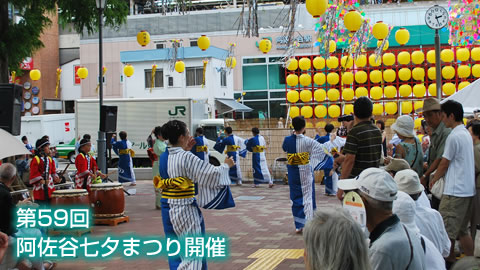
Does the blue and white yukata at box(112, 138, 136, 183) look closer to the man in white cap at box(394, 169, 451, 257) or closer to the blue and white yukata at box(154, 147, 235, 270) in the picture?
the blue and white yukata at box(154, 147, 235, 270)

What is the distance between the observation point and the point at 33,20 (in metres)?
12.3

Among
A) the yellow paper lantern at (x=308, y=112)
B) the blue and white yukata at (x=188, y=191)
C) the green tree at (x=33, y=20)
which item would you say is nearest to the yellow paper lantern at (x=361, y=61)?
the yellow paper lantern at (x=308, y=112)

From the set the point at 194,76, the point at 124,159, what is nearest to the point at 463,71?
the point at 124,159

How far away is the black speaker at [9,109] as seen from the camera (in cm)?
712

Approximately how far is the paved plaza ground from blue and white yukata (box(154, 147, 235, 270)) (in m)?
1.66

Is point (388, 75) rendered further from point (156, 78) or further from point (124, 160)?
point (156, 78)

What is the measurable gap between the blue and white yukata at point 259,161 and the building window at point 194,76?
64.9ft

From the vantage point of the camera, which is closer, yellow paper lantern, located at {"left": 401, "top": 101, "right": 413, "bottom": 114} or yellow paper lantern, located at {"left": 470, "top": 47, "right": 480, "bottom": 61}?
yellow paper lantern, located at {"left": 470, "top": 47, "right": 480, "bottom": 61}

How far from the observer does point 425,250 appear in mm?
3145

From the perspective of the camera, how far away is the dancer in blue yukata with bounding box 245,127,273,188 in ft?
56.5

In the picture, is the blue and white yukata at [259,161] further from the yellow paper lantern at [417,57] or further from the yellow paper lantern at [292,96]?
the yellow paper lantern at [417,57]

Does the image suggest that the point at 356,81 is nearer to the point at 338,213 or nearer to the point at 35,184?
the point at 35,184

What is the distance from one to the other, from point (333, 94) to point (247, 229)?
1043 centimetres

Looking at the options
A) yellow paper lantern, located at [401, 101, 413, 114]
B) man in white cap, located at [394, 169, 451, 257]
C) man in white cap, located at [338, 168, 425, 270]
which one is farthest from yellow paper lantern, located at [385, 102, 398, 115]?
man in white cap, located at [338, 168, 425, 270]
